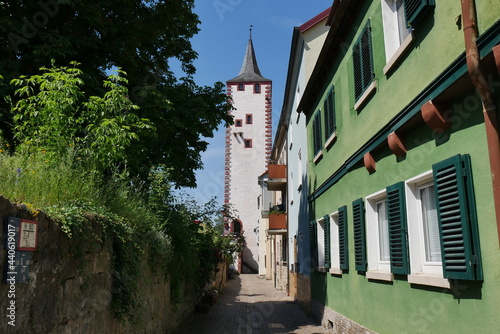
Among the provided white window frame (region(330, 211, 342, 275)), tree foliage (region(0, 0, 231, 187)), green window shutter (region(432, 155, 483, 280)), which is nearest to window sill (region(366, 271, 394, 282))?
green window shutter (region(432, 155, 483, 280))

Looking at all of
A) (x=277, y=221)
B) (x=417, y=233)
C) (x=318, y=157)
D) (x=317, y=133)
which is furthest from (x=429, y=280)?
(x=277, y=221)

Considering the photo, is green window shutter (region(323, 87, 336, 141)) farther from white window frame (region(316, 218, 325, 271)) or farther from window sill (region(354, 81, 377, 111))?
white window frame (region(316, 218, 325, 271))

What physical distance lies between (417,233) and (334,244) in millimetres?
4741

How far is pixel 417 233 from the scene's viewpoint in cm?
565

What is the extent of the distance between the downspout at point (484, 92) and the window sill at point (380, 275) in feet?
9.34

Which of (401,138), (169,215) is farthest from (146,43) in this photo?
(401,138)

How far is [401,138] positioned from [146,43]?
8779 mm

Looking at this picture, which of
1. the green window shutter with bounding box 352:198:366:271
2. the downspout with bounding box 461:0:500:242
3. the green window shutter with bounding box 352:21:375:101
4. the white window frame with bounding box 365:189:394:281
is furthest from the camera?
the green window shutter with bounding box 352:198:366:271

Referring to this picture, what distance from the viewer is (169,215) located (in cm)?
905

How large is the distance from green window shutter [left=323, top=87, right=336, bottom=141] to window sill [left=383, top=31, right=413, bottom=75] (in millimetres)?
3618

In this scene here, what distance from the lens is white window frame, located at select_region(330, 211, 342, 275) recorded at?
395 inches

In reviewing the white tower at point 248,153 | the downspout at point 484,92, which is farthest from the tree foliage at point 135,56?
the white tower at point 248,153

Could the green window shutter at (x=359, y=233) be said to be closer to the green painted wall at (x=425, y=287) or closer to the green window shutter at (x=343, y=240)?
the green painted wall at (x=425, y=287)

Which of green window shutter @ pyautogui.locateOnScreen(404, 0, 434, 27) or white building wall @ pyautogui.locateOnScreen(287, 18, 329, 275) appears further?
white building wall @ pyautogui.locateOnScreen(287, 18, 329, 275)
